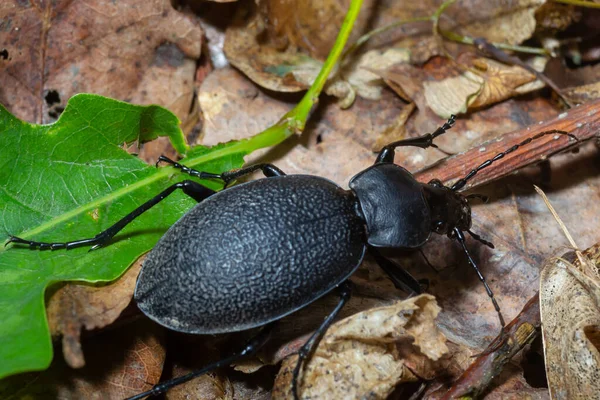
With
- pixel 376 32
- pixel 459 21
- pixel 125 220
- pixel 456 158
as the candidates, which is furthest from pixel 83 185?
pixel 459 21

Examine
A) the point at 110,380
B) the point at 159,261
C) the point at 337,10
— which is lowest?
the point at 110,380

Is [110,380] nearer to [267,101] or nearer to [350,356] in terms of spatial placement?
[350,356]

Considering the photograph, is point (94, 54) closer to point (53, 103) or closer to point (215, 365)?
point (53, 103)

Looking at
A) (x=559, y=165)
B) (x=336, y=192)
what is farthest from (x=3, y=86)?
(x=559, y=165)

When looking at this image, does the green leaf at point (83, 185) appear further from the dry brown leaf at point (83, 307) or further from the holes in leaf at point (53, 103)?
the holes in leaf at point (53, 103)

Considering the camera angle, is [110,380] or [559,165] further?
[559,165]

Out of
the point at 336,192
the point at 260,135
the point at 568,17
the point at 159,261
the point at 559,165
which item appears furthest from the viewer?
the point at 568,17

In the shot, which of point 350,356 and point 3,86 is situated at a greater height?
point 3,86

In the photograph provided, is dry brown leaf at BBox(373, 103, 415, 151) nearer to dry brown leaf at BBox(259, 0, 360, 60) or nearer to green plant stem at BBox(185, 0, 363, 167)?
green plant stem at BBox(185, 0, 363, 167)
